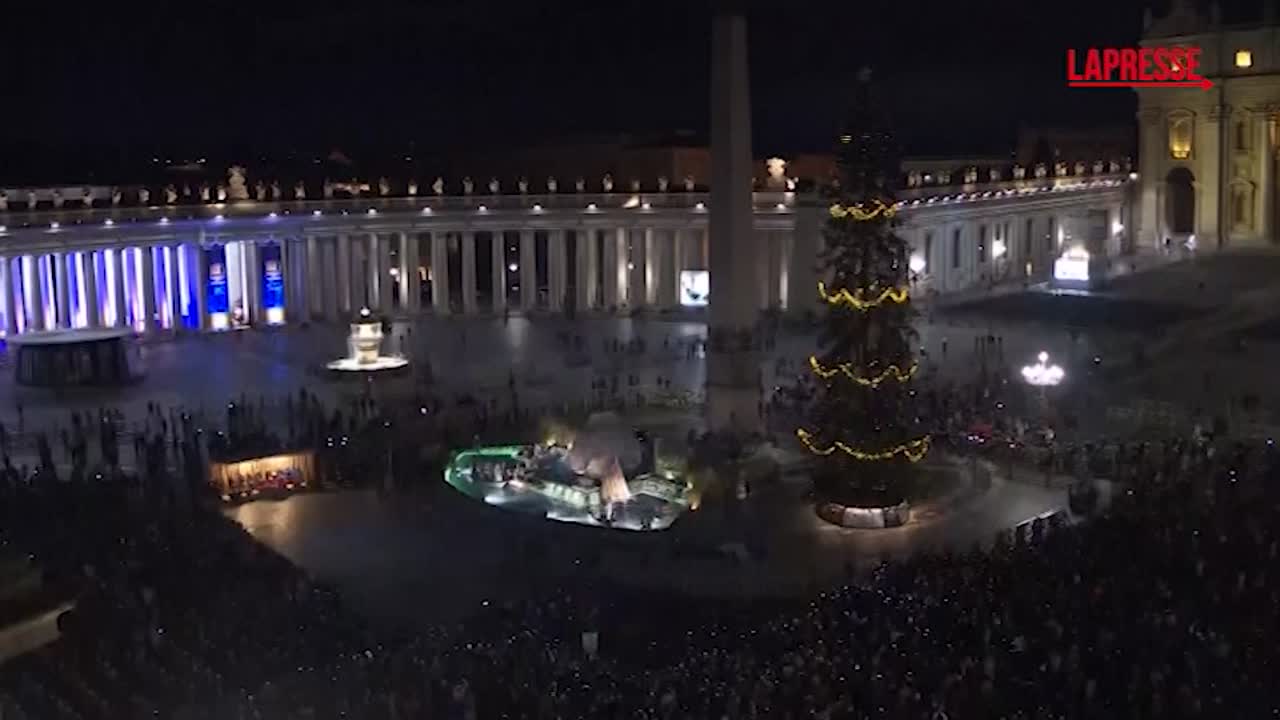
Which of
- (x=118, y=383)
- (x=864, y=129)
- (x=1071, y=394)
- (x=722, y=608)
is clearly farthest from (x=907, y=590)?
(x=118, y=383)

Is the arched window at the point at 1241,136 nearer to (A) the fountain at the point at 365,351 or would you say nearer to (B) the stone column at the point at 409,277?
(B) the stone column at the point at 409,277

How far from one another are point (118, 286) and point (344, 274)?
10070mm

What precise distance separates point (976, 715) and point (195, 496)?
18.7m

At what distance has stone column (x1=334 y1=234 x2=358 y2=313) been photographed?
68750mm

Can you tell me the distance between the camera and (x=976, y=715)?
689 inches

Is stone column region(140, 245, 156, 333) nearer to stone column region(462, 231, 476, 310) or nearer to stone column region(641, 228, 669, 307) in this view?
stone column region(462, 231, 476, 310)

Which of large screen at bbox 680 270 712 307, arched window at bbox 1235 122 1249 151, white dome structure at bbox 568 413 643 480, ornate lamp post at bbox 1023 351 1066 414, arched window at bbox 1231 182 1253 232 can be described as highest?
arched window at bbox 1235 122 1249 151

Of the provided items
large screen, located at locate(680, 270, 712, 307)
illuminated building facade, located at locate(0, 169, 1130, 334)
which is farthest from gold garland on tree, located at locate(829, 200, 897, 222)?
large screen, located at locate(680, 270, 712, 307)

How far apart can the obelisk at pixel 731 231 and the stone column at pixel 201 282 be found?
33.4m

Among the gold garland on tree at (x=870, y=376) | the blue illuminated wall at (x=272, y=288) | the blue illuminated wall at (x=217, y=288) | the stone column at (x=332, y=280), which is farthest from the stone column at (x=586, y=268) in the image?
the gold garland on tree at (x=870, y=376)

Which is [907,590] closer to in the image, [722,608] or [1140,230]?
[722,608]

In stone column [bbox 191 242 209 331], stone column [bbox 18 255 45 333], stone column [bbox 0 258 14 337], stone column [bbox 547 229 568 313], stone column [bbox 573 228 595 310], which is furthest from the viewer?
stone column [bbox 547 229 568 313]
